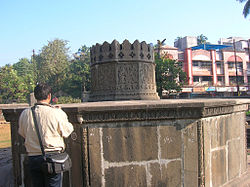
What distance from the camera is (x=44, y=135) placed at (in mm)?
1748

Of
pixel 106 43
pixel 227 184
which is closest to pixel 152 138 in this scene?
pixel 227 184

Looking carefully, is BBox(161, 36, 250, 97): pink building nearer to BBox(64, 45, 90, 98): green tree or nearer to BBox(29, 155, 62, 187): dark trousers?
BBox(64, 45, 90, 98): green tree

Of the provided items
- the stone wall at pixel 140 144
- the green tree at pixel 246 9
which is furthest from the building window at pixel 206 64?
the stone wall at pixel 140 144

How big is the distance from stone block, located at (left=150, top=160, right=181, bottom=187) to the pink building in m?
24.6

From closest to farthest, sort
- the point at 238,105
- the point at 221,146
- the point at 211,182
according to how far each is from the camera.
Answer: the point at 211,182 < the point at 221,146 < the point at 238,105

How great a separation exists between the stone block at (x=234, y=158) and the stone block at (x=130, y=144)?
116 cm

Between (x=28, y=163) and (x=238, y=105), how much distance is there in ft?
8.95

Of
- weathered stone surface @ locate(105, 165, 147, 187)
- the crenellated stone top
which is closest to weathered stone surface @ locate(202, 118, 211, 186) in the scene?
weathered stone surface @ locate(105, 165, 147, 187)

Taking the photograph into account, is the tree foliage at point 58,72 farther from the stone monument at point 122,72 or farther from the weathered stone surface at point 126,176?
the weathered stone surface at point 126,176

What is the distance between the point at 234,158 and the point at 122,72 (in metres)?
2.39

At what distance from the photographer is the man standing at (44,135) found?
1751 mm

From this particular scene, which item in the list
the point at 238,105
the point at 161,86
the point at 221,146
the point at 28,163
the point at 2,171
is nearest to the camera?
the point at 28,163

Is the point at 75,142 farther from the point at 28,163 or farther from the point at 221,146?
the point at 221,146

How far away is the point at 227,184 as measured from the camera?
2830 millimetres
